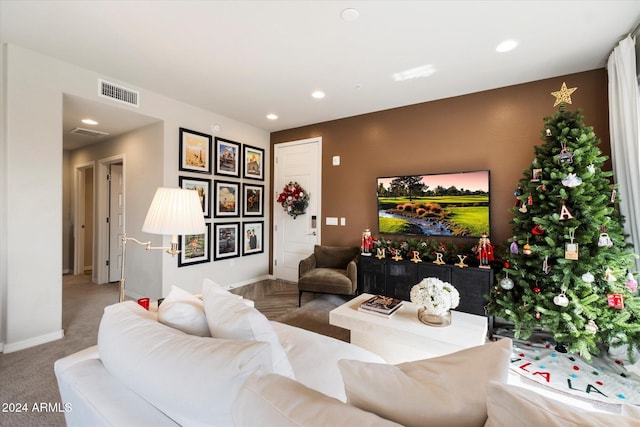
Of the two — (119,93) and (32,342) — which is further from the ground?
(119,93)

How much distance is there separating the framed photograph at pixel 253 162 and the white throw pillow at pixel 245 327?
12.1 feet

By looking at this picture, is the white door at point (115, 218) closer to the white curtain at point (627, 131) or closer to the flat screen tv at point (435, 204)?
the flat screen tv at point (435, 204)

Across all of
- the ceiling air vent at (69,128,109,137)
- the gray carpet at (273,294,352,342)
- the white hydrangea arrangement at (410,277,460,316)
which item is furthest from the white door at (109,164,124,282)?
the white hydrangea arrangement at (410,277,460,316)

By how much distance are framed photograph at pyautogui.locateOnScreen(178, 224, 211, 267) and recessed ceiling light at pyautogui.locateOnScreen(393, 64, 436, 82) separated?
320 cm

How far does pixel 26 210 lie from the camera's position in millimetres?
2543

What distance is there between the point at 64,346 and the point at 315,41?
3561 millimetres

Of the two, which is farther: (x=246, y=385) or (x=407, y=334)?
(x=407, y=334)

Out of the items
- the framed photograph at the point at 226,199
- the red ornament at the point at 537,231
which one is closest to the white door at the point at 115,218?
the framed photograph at the point at 226,199

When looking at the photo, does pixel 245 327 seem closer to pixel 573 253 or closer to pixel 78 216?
pixel 573 253

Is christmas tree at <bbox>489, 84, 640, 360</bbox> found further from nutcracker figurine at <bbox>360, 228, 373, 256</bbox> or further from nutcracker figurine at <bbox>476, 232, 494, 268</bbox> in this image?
nutcracker figurine at <bbox>360, 228, 373, 256</bbox>

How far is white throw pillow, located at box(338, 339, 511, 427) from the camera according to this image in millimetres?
635

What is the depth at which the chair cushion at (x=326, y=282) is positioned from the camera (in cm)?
348

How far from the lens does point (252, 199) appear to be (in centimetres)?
480

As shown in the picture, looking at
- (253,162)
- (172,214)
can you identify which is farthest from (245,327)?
(253,162)
